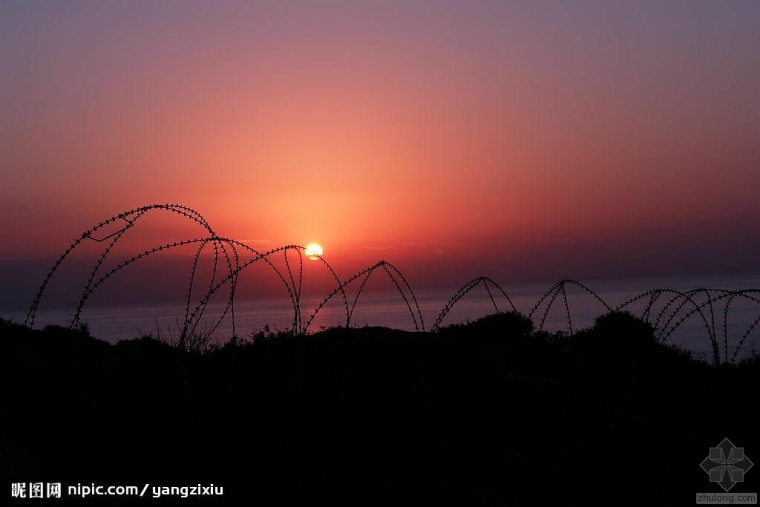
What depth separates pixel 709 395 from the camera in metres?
13.7

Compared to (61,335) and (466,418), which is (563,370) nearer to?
(466,418)

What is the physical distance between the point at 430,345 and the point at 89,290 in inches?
273

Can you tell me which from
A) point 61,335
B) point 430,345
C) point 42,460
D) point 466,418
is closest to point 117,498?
point 42,460

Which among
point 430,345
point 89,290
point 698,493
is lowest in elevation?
point 698,493

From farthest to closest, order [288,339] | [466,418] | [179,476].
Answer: [288,339] < [466,418] < [179,476]

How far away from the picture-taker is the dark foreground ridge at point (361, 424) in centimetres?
950

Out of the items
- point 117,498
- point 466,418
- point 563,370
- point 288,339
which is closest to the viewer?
point 117,498

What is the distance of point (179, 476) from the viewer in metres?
9.60

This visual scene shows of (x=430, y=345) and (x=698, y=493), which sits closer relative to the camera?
(x=698, y=493)

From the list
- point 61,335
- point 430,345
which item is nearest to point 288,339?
point 430,345

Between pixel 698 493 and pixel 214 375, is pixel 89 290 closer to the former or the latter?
pixel 214 375

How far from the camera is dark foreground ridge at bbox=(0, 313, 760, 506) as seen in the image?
9500 mm

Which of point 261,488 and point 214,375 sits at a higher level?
point 214,375

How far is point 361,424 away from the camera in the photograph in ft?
38.2
